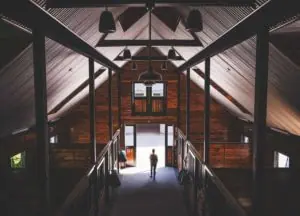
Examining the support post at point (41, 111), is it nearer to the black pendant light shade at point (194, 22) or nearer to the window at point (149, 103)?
the black pendant light shade at point (194, 22)

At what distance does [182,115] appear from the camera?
14.0 m

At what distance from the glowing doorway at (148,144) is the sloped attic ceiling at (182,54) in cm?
663

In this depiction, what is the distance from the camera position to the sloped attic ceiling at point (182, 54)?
16.4 ft

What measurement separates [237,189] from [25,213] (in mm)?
4140

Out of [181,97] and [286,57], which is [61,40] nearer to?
[286,57]

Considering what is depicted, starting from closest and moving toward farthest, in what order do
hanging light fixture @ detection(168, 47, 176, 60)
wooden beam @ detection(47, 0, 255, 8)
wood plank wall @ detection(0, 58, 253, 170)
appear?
wooden beam @ detection(47, 0, 255, 8), hanging light fixture @ detection(168, 47, 176, 60), wood plank wall @ detection(0, 58, 253, 170)

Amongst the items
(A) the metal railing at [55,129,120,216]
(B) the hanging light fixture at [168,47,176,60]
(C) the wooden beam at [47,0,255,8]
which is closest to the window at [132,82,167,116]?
(A) the metal railing at [55,129,120,216]

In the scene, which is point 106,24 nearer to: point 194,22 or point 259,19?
point 194,22

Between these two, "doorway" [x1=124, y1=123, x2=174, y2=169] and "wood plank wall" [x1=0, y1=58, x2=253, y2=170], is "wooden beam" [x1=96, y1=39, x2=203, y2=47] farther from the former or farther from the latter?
"doorway" [x1=124, y1=123, x2=174, y2=169]

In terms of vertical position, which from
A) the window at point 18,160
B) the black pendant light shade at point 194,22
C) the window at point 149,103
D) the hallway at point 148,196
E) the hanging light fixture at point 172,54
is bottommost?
the hallway at point 148,196

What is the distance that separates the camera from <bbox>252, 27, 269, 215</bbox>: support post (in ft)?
10.8

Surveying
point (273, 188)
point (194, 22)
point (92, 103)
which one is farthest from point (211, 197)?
point (194, 22)

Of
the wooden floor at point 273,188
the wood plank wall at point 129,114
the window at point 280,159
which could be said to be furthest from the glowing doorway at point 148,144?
the wooden floor at point 273,188

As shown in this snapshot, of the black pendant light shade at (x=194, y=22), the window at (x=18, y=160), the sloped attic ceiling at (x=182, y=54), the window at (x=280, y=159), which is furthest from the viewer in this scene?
the window at (x=18, y=160)
